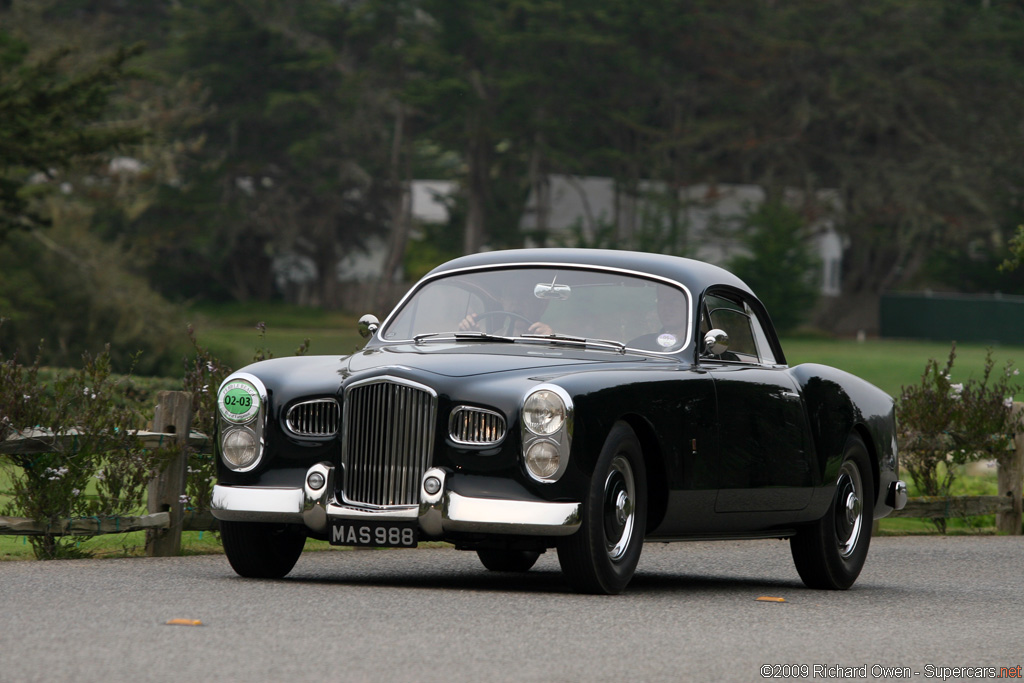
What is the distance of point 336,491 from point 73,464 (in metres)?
2.47

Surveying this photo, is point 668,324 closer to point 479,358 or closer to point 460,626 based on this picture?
point 479,358

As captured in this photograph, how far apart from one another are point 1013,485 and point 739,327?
6092 millimetres

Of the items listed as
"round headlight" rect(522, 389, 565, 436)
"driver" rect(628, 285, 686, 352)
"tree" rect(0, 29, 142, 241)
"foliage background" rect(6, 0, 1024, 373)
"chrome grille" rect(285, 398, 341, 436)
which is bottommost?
"chrome grille" rect(285, 398, 341, 436)

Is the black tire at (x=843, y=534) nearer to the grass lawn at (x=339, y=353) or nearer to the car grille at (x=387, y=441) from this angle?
the car grille at (x=387, y=441)

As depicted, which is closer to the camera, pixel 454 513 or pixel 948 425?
pixel 454 513

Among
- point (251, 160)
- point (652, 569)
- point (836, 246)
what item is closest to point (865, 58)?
point (836, 246)

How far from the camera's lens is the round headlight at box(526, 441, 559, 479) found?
7957 millimetres

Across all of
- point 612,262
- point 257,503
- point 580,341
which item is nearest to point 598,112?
point 612,262

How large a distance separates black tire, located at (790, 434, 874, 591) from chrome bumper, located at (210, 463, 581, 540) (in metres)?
2.68

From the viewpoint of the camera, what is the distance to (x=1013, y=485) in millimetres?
15258

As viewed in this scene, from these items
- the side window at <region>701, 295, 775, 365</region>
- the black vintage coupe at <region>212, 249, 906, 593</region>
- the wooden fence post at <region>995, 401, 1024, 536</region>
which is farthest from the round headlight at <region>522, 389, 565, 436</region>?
the wooden fence post at <region>995, 401, 1024, 536</region>

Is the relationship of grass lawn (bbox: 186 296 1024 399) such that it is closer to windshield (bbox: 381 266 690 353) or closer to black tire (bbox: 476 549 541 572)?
black tire (bbox: 476 549 541 572)

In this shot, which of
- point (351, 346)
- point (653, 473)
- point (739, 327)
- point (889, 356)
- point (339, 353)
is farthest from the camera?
point (889, 356)

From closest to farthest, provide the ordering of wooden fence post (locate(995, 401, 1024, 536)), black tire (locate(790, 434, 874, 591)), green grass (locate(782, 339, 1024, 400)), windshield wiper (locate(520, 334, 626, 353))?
windshield wiper (locate(520, 334, 626, 353)) → black tire (locate(790, 434, 874, 591)) → wooden fence post (locate(995, 401, 1024, 536)) → green grass (locate(782, 339, 1024, 400))
